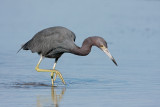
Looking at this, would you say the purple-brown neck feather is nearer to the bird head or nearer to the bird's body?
the bird head

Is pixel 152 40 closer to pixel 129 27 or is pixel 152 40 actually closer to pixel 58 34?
pixel 129 27

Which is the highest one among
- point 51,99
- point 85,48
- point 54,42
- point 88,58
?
point 88,58

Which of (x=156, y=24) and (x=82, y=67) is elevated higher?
(x=156, y=24)

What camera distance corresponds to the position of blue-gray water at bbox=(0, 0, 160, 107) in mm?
9719

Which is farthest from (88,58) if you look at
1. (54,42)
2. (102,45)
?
(102,45)

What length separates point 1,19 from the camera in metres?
22.4

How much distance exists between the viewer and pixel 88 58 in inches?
617

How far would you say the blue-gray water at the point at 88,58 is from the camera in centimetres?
972

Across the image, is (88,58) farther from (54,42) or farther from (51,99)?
(51,99)

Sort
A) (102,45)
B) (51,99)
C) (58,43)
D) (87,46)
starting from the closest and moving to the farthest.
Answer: (51,99), (102,45), (87,46), (58,43)

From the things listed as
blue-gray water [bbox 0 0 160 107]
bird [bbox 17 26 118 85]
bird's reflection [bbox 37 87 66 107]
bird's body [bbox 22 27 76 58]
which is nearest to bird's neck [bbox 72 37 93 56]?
bird [bbox 17 26 118 85]

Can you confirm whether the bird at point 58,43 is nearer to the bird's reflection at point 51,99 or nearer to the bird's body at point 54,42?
the bird's body at point 54,42

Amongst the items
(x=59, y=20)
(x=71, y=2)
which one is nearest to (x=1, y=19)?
(x=59, y=20)

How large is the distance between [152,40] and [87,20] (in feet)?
14.1
